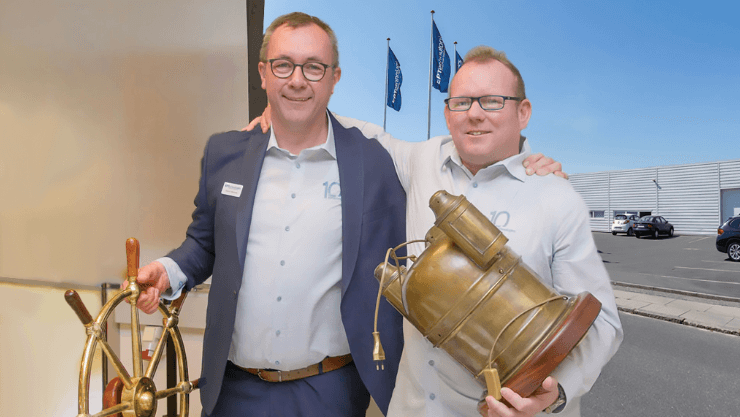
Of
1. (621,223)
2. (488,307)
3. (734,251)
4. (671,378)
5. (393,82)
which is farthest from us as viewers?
(621,223)

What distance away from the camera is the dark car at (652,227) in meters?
17.1

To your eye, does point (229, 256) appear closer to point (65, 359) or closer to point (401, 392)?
point (401, 392)

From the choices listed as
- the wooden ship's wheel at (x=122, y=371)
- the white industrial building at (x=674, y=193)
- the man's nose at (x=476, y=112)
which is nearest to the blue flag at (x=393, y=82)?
the white industrial building at (x=674, y=193)

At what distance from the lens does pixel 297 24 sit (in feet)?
4.58

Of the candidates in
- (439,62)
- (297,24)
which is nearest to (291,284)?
(297,24)

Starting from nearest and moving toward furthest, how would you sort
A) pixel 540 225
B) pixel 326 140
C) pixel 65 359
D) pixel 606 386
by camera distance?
pixel 540 225, pixel 326 140, pixel 65 359, pixel 606 386

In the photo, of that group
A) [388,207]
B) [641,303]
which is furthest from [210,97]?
[641,303]

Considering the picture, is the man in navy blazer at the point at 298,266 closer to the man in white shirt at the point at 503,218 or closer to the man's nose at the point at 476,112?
the man in white shirt at the point at 503,218

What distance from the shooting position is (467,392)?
3.59 feet

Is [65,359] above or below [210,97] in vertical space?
below

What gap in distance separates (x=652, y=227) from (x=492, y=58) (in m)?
19.4

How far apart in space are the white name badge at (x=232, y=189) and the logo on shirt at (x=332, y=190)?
264 mm

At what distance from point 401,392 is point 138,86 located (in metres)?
2.25

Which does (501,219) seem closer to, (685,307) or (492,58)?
(492,58)
